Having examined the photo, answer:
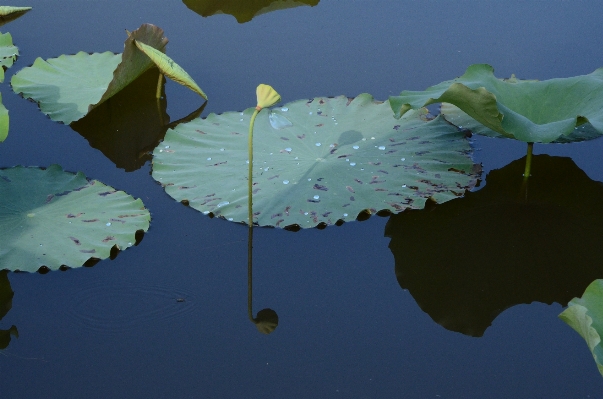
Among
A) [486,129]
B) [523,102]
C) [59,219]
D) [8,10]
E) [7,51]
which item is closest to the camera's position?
[59,219]


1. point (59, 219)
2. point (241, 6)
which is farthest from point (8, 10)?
point (59, 219)

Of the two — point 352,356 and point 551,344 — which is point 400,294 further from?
point 551,344

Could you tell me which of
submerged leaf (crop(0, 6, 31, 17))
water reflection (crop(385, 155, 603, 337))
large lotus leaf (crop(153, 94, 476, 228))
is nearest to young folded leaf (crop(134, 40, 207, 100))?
large lotus leaf (crop(153, 94, 476, 228))

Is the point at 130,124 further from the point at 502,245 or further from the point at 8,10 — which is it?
the point at 502,245

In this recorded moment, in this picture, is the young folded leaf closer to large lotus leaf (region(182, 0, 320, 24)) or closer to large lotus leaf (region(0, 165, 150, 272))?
large lotus leaf (region(0, 165, 150, 272))

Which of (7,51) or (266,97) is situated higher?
(7,51)

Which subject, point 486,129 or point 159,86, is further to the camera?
point 159,86

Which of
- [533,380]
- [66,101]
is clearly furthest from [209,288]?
[66,101]
